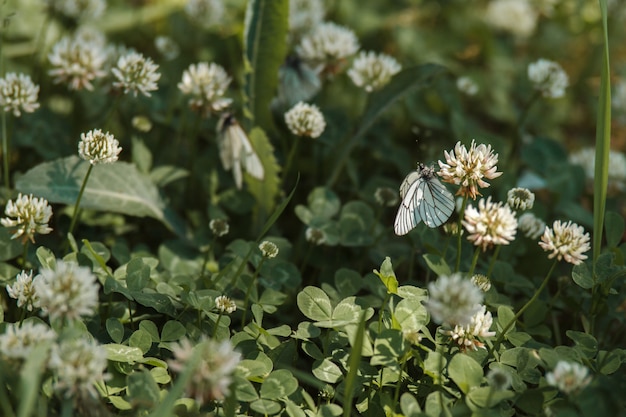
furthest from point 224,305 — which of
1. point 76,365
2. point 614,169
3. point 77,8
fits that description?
point 614,169

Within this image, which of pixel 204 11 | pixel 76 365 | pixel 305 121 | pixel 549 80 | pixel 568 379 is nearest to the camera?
pixel 76 365

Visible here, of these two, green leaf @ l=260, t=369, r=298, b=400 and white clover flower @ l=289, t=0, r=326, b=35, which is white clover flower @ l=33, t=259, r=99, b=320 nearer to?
green leaf @ l=260, t=369, r=298, b=400

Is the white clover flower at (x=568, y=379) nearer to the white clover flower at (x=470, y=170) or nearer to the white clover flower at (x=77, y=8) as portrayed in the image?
the white clover flower at (x=470, y=170)

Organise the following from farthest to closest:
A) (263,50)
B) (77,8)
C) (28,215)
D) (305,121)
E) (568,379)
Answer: (77,8), (263,50), (305,121), (28,215), (568,379)

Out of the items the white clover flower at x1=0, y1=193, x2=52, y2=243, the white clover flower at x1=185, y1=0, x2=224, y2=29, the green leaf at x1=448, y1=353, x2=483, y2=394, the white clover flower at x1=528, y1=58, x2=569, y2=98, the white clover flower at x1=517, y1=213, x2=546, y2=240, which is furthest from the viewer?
the white clover flower at x1=185, y1=0, x2=224, y2=29

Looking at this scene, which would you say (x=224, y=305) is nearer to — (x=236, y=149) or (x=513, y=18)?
(x=236, y=149)

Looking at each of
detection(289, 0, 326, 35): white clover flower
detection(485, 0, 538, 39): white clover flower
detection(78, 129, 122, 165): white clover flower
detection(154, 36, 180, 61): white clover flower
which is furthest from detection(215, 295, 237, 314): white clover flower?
detection(485, 0, 538, 39): white clover flower

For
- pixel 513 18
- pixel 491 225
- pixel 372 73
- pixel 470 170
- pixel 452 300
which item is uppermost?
pixel 513 18
